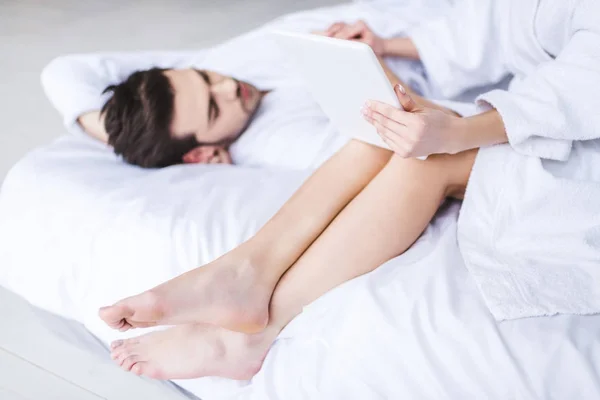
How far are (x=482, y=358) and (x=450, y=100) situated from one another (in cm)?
74

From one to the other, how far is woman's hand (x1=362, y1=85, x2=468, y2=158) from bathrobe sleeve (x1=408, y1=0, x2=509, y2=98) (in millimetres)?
406

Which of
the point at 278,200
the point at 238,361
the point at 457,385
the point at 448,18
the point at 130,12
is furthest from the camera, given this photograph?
the point at 130,12

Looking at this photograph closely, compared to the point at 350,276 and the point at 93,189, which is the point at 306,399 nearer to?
the point at 350,276

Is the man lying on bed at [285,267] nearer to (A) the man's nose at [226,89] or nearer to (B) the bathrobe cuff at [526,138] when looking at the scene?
(B) the bathrobe cuff at [526,138]

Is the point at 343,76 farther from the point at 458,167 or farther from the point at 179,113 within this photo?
the point at 179,113

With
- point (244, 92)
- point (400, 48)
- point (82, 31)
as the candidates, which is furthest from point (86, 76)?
point (82, 31)

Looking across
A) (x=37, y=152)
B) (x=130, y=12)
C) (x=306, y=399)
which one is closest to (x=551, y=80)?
(x=306, y=399)

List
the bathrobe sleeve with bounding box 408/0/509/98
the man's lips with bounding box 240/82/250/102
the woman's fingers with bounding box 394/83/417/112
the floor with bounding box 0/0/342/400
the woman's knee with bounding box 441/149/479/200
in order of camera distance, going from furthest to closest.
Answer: the man's lips with bounding box 240/82/250/102, the bathrobe sleeve with bounding box 408/0/509/98, the floor with bounding box 0/0/342/400, the woman's knee with bounding box 441/149/479/200, the woman's fingers with bounding box 394/83/417/112

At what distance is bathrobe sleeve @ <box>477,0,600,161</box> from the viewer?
1084 millimetres

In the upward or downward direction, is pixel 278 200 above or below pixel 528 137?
below

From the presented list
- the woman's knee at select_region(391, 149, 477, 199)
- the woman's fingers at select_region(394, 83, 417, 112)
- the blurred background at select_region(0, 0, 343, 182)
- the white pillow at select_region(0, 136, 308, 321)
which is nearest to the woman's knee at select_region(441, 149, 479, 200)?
the woman's knee at select_region(391, 149, 477, 199)

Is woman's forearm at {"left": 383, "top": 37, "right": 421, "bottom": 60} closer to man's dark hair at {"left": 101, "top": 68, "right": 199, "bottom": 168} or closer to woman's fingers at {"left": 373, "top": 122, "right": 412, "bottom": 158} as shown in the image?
man's dark hair at {"left": 101, "top": 68, "right": 199, "bottom": 168}

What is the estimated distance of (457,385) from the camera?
905 millimetres

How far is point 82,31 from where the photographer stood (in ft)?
9.72
